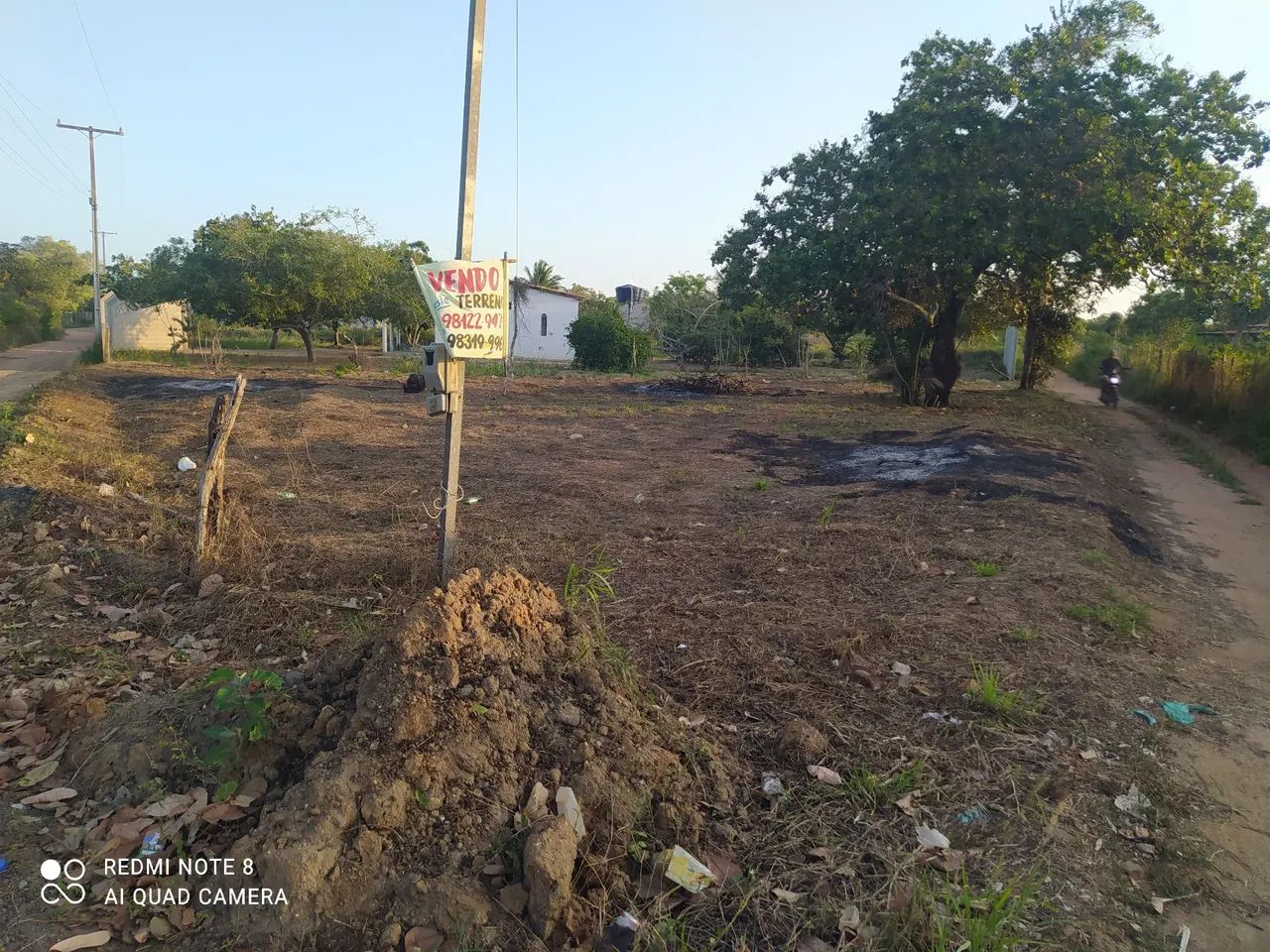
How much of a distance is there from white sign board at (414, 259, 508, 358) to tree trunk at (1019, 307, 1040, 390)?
21531 millimetres

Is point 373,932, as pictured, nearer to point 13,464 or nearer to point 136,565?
point 136,565

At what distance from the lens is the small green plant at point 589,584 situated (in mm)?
4969

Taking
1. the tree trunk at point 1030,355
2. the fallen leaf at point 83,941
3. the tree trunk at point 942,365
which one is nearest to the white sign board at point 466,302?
the fallen leaf at point 83,941

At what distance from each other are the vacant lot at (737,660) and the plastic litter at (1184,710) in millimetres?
142

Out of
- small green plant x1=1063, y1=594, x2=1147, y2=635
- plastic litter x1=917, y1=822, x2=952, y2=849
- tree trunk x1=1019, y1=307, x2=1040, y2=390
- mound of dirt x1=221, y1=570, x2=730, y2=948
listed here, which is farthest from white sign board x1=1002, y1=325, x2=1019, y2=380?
mound of dirt x1=221, y1=570, x2=730, y2=948

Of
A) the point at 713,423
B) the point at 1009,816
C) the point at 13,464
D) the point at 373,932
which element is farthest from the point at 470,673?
the point at 713,423

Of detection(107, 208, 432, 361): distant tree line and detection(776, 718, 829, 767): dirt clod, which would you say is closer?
detection(776, 718, 829, 767): dirt clod

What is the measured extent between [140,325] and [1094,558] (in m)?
40.8

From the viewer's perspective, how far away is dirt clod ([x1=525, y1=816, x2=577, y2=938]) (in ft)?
8.29

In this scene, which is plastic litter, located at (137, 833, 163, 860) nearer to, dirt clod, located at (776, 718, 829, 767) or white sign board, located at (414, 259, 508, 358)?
dirt clod, located at (776, 718, 829, 767)

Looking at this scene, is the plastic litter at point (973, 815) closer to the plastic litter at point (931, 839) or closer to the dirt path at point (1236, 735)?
the plastic litter at point (931, 839)

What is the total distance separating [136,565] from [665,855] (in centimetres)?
480

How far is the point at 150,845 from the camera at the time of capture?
8.76 ft

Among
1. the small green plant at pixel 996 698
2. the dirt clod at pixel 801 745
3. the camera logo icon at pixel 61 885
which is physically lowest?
the camera logo icon at pixel 61 885
